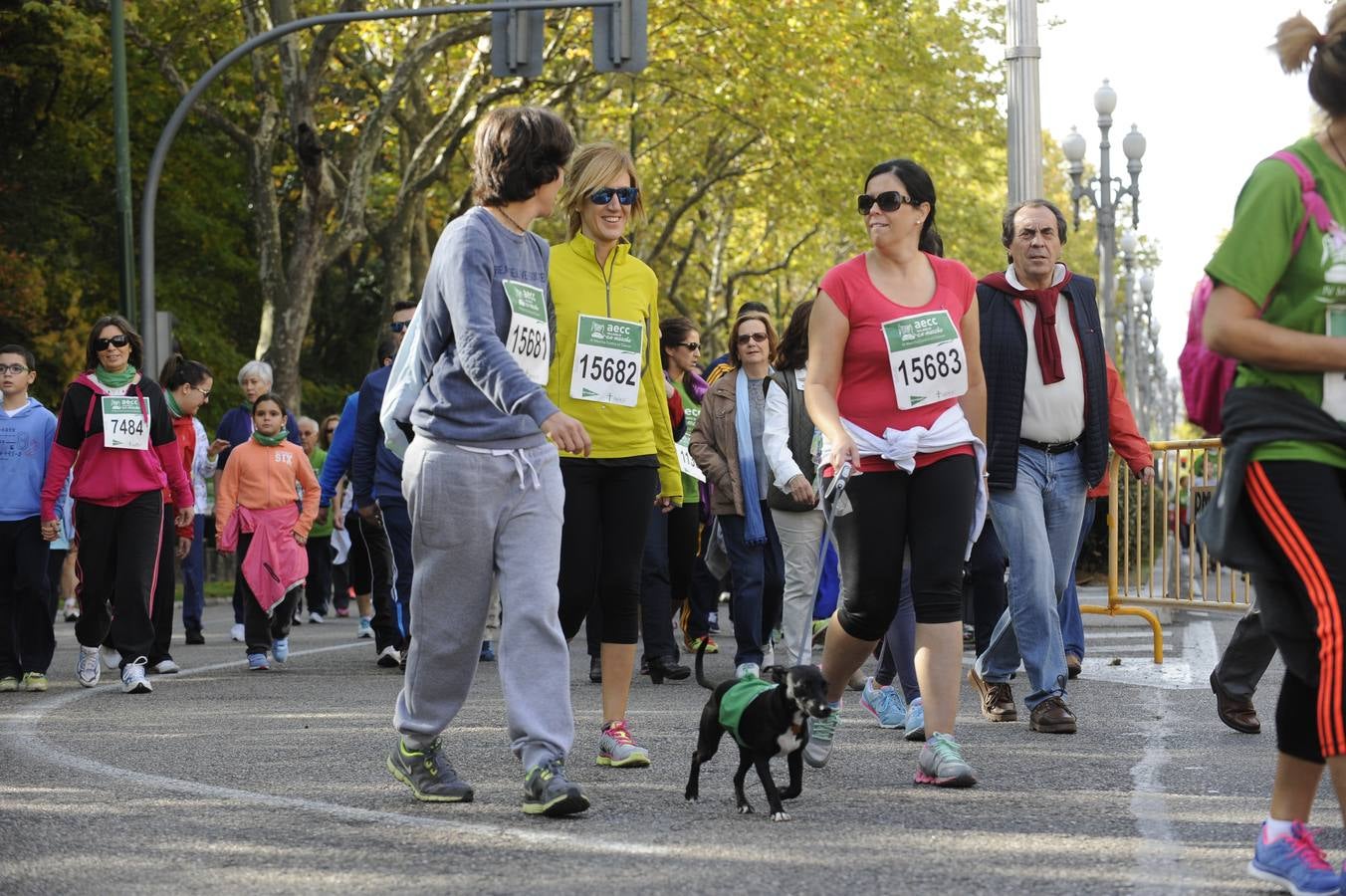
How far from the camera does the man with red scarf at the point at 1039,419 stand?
8.05 meters

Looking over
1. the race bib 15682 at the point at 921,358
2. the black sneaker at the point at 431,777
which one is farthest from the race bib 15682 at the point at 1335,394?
the black sneaker at the point at 431,777

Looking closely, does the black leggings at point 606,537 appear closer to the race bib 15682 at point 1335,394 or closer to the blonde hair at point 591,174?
the blonde hair at point 591,174

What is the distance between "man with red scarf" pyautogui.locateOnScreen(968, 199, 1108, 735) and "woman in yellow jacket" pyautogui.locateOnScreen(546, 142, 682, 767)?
1739mm

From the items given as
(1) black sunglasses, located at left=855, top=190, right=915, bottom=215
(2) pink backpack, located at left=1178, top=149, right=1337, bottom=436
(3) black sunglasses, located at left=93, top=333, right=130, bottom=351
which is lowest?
(2) pink backpack, located at left=1178, top=149, right=1337, bottom=436

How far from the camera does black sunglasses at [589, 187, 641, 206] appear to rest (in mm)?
6848

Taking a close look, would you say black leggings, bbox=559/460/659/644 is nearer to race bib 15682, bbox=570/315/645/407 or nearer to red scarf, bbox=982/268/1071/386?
race bib 15682, bbox=570/315/645/407

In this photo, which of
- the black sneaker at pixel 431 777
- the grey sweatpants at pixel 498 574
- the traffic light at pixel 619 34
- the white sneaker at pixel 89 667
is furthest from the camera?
the traffic light at pixel 619 34

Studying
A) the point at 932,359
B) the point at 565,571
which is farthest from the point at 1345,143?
the point at 565,571

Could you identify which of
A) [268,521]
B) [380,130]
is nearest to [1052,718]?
[268,521]

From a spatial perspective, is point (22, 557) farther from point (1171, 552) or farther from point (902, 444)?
point (1171, 552)

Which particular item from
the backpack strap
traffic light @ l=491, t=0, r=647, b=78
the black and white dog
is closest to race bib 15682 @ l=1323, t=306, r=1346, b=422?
the backpack strap

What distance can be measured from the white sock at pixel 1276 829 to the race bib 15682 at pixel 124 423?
281 inches

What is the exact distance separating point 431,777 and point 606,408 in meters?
1.43

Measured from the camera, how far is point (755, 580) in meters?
10.4
